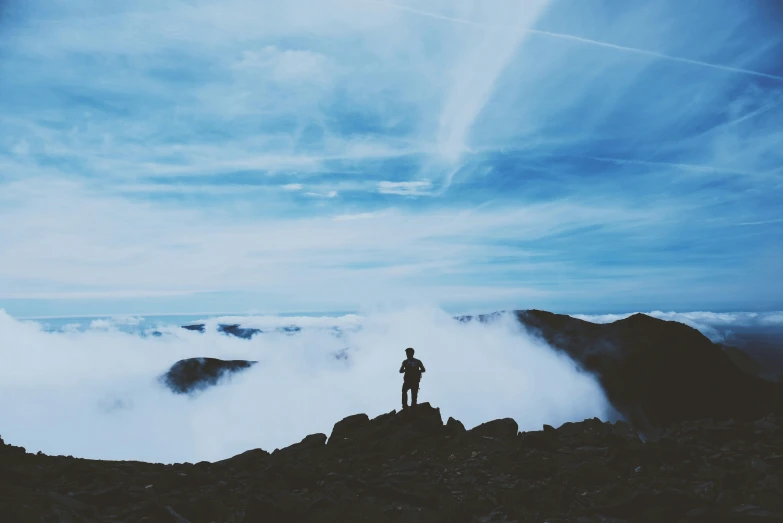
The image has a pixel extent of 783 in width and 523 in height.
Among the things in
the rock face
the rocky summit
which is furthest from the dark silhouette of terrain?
the rocky summit

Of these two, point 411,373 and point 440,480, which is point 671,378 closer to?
point 411,373

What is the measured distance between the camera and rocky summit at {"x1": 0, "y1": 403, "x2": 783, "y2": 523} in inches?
397

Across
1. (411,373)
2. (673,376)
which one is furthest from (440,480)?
(673,376)

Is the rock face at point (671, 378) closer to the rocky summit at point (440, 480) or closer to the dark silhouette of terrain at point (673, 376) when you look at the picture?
the dark silhouette of terrain at point (673, 376)

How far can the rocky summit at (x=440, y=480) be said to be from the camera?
10.1 m

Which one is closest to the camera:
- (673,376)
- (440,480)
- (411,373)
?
(440,480)

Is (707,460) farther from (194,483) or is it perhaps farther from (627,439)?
(194,483)

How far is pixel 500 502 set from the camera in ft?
37.2

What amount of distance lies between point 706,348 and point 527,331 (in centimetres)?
8451

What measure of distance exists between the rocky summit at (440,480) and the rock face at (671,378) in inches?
3823

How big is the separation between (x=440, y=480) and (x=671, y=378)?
11370 cm

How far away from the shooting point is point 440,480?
44.9 ft

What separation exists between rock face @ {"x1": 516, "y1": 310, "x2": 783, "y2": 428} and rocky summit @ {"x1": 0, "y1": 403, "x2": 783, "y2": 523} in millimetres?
97097

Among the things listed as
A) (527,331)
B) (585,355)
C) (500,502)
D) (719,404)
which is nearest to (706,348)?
(719,404)
